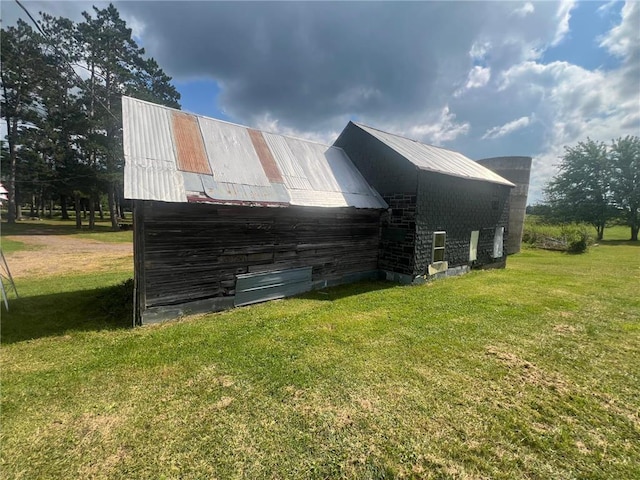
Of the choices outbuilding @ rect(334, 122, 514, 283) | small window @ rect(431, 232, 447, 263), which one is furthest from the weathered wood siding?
small window @ rect(431, 232, 447, 263)

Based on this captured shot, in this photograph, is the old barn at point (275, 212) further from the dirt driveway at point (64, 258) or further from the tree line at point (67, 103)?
the tree line at point (67, 103)

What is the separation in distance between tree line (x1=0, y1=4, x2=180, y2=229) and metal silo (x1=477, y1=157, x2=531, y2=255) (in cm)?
3310

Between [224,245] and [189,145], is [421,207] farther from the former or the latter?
[189,145]

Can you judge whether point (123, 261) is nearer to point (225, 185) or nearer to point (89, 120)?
point (225, 185)

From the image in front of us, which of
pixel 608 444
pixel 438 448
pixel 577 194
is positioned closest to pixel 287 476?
pixel 438 448

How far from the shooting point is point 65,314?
296 inches

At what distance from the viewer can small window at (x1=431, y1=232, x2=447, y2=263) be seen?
12023 mm

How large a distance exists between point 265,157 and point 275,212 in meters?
2.39

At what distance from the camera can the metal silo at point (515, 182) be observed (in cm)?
2223

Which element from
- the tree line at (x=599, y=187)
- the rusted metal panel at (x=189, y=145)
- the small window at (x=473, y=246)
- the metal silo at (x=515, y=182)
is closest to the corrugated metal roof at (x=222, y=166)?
the rusted metal panel at (x=189, y=145)

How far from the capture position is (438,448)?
342cm

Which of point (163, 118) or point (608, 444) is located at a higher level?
point (163, 118)

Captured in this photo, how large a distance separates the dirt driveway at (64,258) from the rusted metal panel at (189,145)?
28.0ft

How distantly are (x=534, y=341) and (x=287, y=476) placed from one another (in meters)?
6.36
